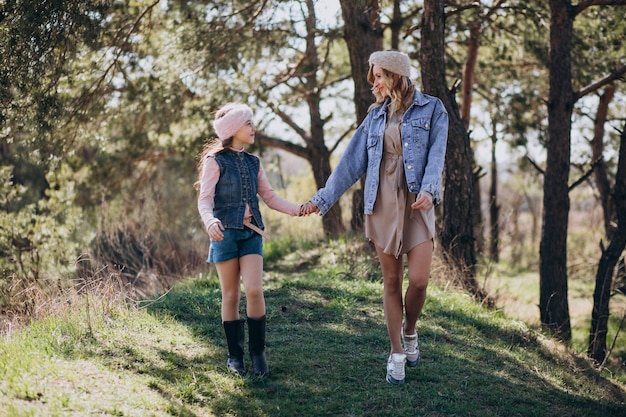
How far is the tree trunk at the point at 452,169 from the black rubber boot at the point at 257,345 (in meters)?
4.26

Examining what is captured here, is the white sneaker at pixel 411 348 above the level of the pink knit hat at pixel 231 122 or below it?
below

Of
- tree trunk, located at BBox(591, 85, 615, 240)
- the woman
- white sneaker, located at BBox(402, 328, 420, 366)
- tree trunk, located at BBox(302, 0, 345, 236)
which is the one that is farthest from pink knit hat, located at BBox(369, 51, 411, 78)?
tree trunk, located at BBox(591, 85, 615, 240)

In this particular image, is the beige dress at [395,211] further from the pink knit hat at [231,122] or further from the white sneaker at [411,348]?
the pink knit hat at [231,122]

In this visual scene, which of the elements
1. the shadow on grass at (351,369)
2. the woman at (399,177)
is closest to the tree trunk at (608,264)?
the shadow on grass at (351,369)

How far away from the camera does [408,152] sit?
4.93 meters

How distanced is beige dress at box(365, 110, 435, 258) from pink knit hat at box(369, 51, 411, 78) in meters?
0.31

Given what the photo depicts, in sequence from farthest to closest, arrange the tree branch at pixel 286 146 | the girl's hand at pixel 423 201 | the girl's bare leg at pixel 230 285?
the tree branch at pixel 286 146 < the girl's bare leg at pixel 230 285 < the girl's hand at pixel 423 201

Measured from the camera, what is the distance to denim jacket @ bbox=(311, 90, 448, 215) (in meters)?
4.91

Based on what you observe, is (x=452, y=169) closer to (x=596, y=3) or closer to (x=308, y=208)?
(x=596, y=3)

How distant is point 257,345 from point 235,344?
159mm

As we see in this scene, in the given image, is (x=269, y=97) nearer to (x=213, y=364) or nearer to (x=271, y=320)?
(x=271, y=320)

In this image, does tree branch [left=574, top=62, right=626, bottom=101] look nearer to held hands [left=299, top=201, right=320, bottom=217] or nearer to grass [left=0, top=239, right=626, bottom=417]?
grass [left=0, top=239, right=626, bottom=417]

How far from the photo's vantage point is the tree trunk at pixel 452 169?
29.2 feet

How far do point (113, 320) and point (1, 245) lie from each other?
16.4 feet
